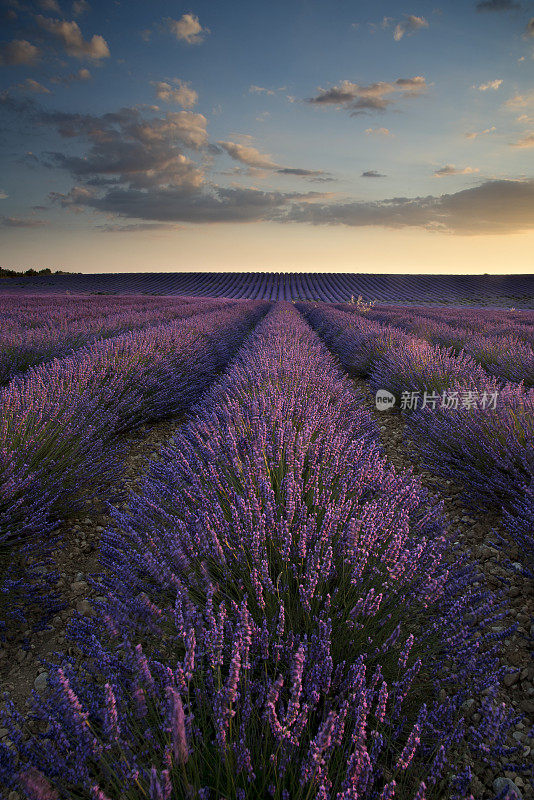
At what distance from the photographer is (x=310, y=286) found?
33.5m

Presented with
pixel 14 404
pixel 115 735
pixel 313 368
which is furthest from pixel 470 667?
pixel 313 368

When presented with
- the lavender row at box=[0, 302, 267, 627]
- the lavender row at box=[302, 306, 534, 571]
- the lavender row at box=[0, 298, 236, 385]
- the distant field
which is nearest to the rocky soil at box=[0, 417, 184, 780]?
the lavender row at box=[0, 302, 267, 627]

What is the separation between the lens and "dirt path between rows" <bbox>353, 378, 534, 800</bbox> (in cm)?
119

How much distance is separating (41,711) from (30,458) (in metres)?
1.61

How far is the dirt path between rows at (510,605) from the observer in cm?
119

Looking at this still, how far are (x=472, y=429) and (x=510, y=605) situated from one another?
4.08 ft

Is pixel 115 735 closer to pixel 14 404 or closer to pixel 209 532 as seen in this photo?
pixel 209 532

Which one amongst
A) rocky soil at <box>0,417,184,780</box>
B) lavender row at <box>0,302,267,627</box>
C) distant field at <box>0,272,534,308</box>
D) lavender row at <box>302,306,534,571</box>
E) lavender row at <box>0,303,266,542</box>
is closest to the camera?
rocky soil at <box>0,417,184,780</box>

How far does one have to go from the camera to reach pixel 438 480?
125 inches

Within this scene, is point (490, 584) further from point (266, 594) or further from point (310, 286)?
point (310, 286)

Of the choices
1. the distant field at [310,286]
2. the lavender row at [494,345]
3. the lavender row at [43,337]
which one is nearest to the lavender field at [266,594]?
the lavender row at [494,345]

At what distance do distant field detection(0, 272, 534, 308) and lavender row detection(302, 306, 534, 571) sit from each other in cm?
2322

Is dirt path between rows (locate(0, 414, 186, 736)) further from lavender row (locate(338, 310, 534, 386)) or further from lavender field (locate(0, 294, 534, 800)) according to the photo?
lavender row (locate(338, 310, 534, 386))

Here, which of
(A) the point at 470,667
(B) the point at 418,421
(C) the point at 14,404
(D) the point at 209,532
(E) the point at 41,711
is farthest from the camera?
(B) the point at 418,421
